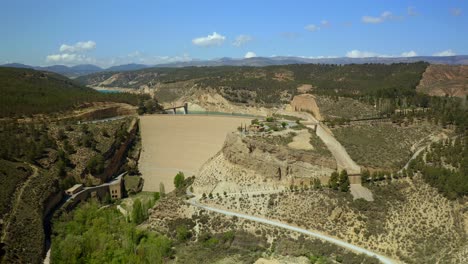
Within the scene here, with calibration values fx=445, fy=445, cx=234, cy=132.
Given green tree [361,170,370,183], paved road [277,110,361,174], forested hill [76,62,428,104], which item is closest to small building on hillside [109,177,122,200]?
paved road [277,110,361,174]

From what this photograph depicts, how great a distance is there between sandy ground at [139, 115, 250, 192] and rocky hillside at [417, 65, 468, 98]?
39320mm

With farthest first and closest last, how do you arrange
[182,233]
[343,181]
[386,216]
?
Answer: [343,181] < [182,233] < [386,216]

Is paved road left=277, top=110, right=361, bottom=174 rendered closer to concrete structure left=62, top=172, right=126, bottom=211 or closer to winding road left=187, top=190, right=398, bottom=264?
winding road left=187, top=190, right=398, bottom=264

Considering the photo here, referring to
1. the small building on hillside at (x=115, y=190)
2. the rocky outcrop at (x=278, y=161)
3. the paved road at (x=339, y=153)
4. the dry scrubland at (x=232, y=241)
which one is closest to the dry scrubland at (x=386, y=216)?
the dry scrubland at (x=232, y=241)

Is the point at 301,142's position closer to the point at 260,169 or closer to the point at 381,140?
the point at 260,169

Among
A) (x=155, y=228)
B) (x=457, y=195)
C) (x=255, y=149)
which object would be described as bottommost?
(x=155, y=228)

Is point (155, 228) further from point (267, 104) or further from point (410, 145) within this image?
point (267, 104)

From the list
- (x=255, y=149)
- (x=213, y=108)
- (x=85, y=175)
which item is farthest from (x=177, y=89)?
(x=255, y=149)

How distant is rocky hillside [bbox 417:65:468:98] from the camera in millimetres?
82000

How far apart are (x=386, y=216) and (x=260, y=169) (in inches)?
550

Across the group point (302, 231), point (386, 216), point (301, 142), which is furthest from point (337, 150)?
point (302, 231)

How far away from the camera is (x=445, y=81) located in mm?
89188

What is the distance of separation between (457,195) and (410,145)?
12.3m

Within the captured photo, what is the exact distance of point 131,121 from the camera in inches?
2972
